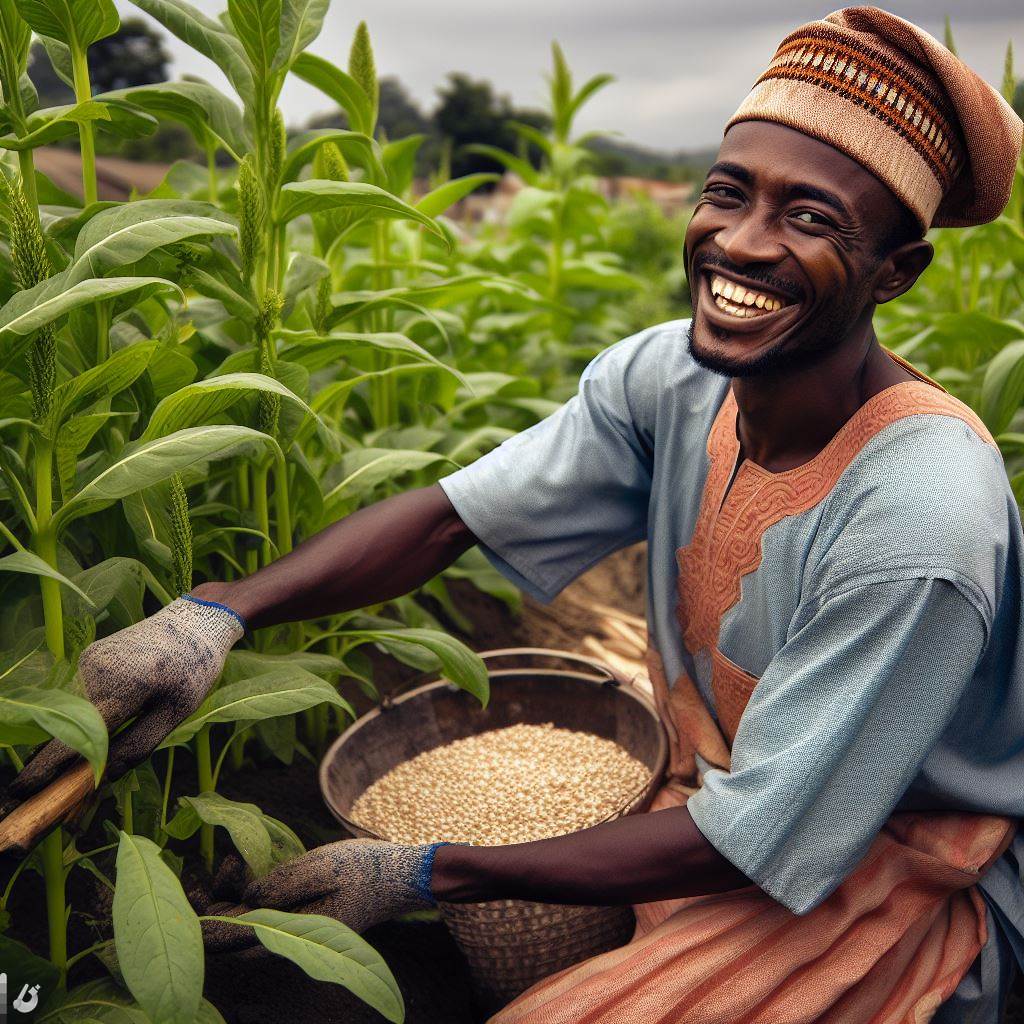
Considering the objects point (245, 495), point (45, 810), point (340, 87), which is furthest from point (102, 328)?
point (340, 87)

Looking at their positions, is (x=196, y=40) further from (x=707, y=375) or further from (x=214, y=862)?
(x=214, y=862)

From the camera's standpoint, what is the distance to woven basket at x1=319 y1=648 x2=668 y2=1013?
Result: 68.9 inches

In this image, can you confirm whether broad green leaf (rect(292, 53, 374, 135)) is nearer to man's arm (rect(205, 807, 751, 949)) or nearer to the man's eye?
the man's eye

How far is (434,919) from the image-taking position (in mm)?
1895

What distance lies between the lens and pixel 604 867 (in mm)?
1504

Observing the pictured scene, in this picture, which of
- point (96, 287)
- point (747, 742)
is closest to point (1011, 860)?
point (747, 742)

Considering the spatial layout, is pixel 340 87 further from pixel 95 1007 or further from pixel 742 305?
pixel 95 1007

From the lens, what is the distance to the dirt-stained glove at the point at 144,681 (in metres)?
1.34

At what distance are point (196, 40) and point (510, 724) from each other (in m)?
1.48

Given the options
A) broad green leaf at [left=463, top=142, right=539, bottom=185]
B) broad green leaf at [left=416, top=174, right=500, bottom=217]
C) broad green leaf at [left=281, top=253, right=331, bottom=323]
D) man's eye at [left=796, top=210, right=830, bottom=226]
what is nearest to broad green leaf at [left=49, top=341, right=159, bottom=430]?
broad green leaf at [left=281, top=253, right=331, bottom=323]

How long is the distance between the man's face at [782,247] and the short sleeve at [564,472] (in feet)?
1.21

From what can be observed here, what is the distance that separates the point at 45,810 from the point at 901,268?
1311 mm
